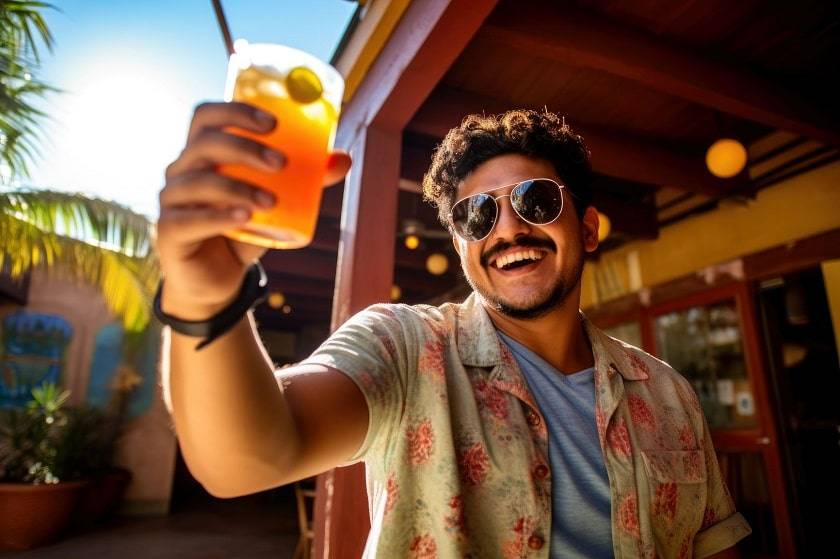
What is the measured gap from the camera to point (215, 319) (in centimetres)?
68

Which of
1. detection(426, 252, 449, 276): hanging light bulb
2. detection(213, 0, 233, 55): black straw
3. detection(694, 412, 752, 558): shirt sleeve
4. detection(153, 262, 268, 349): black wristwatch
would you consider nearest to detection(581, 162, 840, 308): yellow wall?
detection(426, 252, 449, 276): hanging light bulb

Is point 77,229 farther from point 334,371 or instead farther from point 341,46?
point 334,371

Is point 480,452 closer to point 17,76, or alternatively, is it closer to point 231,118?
point 231,118

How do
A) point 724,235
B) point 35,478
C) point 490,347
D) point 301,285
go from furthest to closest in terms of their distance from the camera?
point 301,285 < point 35,478 < point 724,235 < point 490,347

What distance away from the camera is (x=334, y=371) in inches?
39.0

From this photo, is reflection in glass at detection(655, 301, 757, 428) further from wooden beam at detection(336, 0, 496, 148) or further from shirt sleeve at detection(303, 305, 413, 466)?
shirt sleeve at detection(303, 305, 413, 466)

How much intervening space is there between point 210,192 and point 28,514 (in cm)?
790

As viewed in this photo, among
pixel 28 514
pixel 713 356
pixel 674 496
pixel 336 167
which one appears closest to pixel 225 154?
pixel 336 167

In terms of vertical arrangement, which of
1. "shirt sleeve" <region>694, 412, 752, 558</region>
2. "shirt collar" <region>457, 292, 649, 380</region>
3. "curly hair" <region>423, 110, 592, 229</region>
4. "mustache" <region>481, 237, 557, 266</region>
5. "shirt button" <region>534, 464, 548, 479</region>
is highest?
"curly hair" <region>423, 110, 592, 229</region>

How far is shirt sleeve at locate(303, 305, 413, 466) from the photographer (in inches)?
40.1

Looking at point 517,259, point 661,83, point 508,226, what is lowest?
point 517,259

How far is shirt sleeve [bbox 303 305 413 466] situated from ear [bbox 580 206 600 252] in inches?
38.0

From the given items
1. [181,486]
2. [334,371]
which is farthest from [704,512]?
[181,486]

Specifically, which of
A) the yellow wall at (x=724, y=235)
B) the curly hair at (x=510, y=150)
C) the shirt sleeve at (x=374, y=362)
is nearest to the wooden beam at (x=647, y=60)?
the yellow wall at (x=724, y=235)
